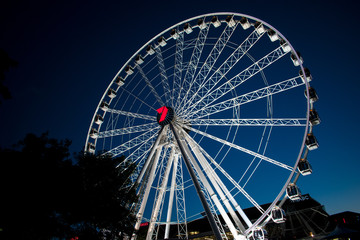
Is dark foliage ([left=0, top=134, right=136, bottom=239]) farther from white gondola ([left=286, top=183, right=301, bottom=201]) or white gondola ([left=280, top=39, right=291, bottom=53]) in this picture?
white gondola ([left=280, top=39, right=291, bottom=53])

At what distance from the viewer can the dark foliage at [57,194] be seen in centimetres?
880

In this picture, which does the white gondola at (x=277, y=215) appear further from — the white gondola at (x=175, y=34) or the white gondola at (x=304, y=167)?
the white gondola at (x=175, y=34)

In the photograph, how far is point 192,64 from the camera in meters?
19.6

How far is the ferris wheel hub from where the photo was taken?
18080 mm

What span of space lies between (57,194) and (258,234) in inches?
434

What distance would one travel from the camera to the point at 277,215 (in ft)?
39.9

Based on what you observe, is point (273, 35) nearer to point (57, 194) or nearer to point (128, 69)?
point (128, 69)

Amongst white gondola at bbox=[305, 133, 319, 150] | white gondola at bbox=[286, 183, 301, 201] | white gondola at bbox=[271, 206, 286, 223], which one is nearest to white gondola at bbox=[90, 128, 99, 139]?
white gondola at bbox=[271, 206, 286, 223]

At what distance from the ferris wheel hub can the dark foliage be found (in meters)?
5.19

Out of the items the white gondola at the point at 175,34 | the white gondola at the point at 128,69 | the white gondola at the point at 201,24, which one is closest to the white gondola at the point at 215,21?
the white gondola at the point at 201,24

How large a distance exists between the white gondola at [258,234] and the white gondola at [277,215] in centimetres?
99

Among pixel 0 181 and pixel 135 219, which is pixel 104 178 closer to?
pixel 135 219

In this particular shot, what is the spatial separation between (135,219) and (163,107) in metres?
9.08

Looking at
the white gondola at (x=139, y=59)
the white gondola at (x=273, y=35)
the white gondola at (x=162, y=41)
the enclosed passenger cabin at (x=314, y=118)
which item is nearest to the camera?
the enclosed passenger cabin at (x=314, y=118)
